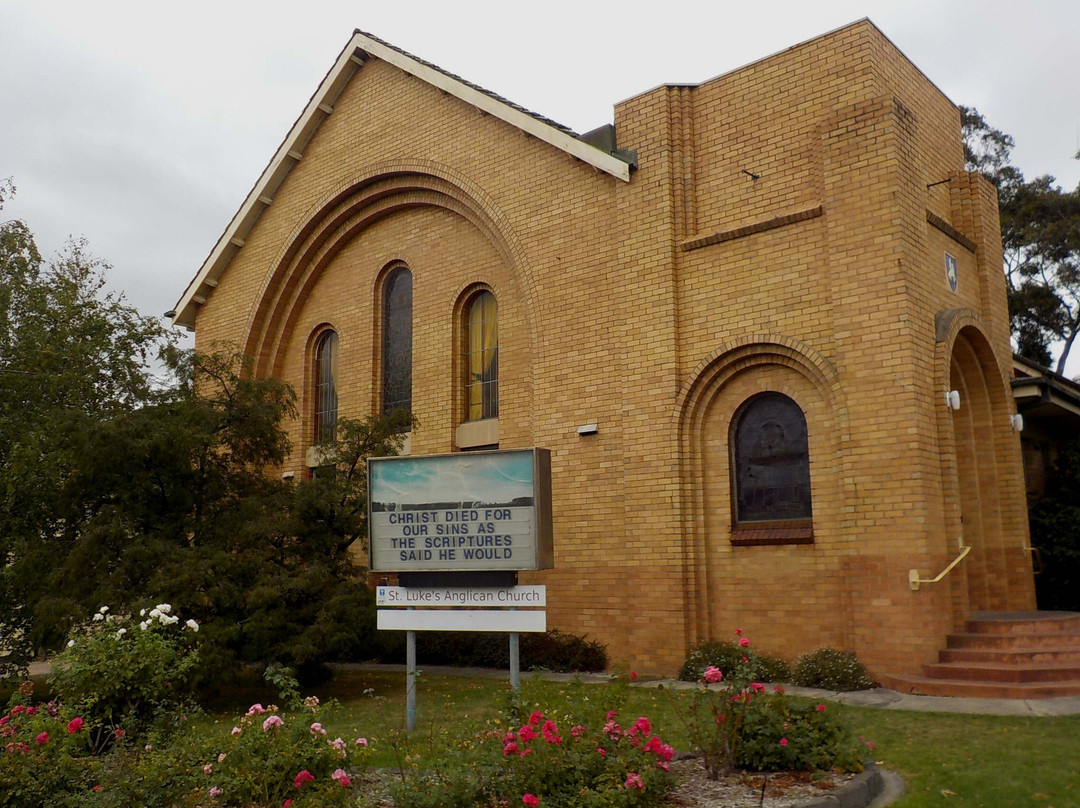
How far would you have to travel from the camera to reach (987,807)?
6625 millimetres

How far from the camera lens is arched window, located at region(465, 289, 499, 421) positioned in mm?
16781

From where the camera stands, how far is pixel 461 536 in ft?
34.9

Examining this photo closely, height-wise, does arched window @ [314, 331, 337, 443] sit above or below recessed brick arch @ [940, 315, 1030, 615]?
above

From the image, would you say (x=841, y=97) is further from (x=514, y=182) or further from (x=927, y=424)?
(x=514, y=182)

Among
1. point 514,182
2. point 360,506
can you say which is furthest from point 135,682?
point 514,182

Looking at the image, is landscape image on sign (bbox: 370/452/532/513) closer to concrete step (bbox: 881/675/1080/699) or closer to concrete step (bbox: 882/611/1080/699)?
concrete step (bbox: 881/675/1080/699)

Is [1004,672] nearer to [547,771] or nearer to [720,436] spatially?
[720,436]

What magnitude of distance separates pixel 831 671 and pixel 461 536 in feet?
15.6

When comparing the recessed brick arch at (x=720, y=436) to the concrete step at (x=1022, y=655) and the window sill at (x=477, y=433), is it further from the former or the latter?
the window sill at (x=477, y=433)

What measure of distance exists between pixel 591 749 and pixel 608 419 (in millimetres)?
7976

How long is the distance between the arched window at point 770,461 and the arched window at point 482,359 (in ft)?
16.5

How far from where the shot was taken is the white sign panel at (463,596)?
402 inches

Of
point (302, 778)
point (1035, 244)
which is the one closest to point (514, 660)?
point (302, 778)

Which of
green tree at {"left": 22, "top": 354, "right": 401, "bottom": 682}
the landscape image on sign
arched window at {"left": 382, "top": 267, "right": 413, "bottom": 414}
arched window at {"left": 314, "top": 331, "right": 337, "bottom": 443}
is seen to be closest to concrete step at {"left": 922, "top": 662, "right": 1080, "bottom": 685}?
the landscape image on sign
